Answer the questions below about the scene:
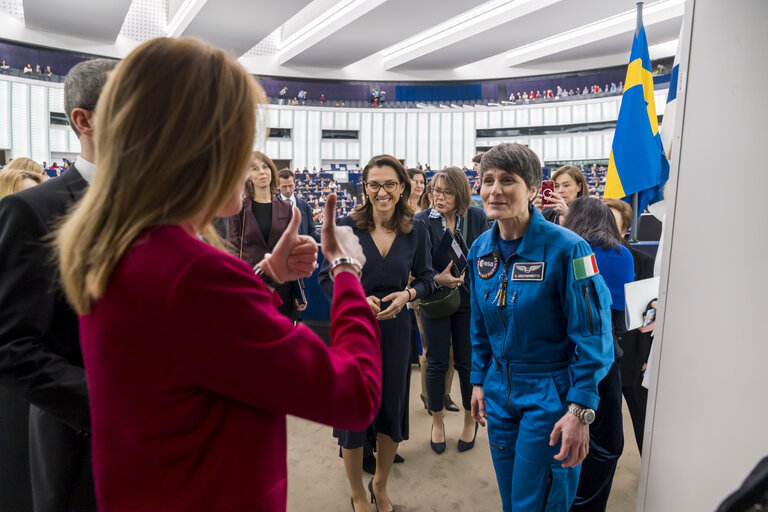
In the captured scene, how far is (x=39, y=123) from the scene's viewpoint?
18953 mm

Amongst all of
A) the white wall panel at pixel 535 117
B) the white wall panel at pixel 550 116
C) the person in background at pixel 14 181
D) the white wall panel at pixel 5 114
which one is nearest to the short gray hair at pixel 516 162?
the person in background at pixel 14 181

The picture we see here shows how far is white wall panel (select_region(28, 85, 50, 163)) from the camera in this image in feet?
61.2

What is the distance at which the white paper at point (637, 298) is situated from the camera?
70.9 inches

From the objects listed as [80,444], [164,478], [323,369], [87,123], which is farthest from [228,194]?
[80,444]

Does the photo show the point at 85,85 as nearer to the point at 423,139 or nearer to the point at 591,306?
the point at 591,306

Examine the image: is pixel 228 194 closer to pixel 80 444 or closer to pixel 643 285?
pixel 80 444

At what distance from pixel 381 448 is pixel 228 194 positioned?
209 centimetres

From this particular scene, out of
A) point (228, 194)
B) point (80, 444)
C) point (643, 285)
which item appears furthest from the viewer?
point (643, 285)

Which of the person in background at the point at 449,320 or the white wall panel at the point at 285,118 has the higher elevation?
the white wall panel at the point at 285,118

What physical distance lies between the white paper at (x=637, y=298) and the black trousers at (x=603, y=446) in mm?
365

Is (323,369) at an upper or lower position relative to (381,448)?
upper

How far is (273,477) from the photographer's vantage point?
801 mm

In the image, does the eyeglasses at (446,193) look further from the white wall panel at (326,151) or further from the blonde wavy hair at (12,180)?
the white wall panel at (326,151)

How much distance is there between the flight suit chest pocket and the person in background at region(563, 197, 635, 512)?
0.55 metres
